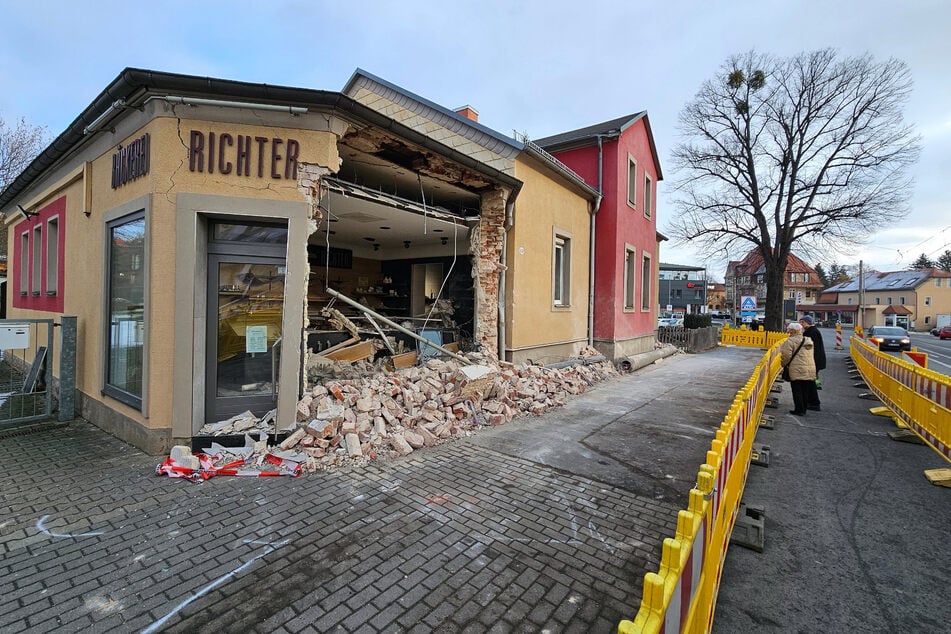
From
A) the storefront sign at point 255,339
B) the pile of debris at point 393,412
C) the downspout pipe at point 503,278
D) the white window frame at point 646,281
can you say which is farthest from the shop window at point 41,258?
the white window frame at point 646,281

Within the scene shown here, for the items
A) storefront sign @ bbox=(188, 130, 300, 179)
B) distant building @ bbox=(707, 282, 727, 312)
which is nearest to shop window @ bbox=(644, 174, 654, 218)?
storefront sign @ bbox=(188, 130, 300, 179)

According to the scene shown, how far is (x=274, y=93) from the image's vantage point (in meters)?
4.98

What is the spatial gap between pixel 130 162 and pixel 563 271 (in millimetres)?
9194

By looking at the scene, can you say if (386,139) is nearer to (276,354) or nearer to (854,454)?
(276,354)

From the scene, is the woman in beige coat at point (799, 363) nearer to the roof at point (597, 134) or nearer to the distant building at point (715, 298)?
the roof at point (597, 134)

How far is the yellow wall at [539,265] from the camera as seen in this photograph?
30.1 feet

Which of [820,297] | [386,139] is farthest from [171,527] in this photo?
→ [820,297]

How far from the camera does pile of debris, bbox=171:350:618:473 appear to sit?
16.1 ft

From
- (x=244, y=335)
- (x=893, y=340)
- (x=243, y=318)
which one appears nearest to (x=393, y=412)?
(x=244, y=335)

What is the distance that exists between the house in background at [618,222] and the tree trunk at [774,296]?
1155cm

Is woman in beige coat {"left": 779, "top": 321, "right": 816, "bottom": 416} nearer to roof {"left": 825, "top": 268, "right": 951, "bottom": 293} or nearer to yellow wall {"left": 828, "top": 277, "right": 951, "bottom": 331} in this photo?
yellow wall {"left": 828, "top": 277, "right": 951, "bottom": 331}

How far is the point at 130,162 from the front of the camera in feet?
17.6

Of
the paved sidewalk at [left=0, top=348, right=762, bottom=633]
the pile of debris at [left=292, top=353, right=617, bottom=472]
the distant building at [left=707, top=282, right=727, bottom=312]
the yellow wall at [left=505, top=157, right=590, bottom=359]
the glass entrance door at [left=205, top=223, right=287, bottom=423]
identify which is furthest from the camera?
the distant building at [left=707, top=282, right=727, bottom=312]

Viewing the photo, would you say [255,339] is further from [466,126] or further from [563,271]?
[563,271]
